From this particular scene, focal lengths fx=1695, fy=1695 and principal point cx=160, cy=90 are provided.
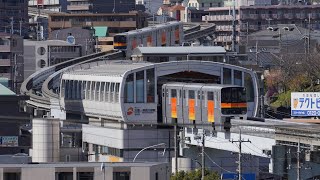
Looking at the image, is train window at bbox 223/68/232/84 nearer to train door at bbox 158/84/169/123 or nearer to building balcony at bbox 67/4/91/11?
train door at bbox 158/84/169/123

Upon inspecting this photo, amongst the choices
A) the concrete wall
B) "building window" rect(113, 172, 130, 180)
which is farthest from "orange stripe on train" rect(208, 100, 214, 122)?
the concrete wall

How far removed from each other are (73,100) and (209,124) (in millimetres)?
9506

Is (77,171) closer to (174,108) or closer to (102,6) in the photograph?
(174,108)

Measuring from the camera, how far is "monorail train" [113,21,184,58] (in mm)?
77969

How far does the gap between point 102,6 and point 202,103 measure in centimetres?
8821

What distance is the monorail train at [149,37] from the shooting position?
256 feet

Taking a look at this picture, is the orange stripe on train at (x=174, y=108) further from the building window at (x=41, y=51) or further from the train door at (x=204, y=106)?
the building window at (x=41, y=51)

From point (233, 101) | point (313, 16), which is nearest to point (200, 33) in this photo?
point (313, 16)

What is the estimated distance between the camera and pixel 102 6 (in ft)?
451

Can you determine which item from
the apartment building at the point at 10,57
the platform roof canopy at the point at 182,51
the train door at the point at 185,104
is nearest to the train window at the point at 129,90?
the train door at the point at 185,104

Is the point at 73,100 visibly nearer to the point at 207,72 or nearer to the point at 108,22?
the point at 207,72

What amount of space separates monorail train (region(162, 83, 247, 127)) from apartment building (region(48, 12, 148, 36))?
212ft

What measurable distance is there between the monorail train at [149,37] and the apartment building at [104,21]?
98.0ft

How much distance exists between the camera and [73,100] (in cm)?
5706
